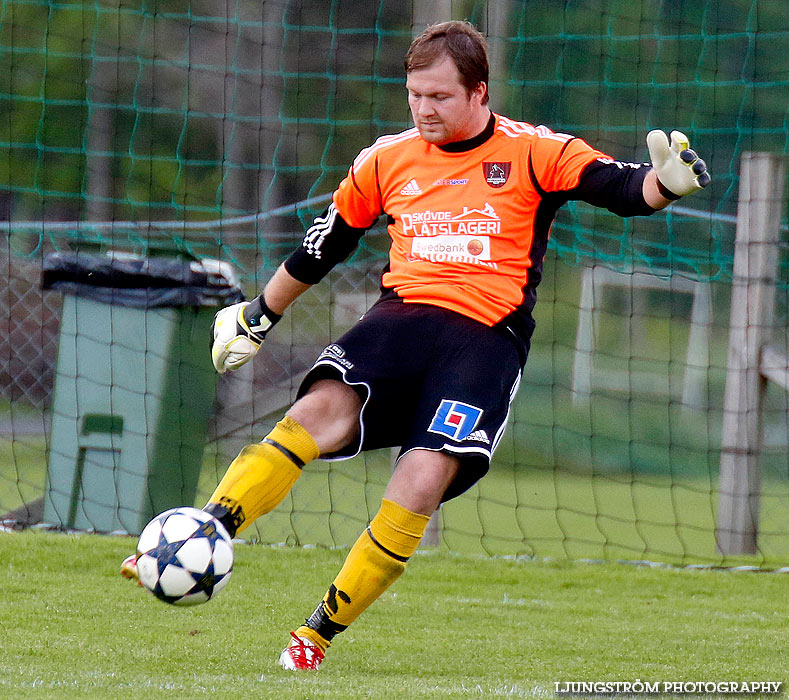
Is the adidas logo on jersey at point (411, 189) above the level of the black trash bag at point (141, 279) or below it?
above

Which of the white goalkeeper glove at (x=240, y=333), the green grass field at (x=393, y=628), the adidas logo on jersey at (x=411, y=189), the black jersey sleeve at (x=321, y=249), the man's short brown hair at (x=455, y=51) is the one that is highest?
the man's short brown hair at (x=455, y=51)

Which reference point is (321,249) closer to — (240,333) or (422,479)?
(240,333)

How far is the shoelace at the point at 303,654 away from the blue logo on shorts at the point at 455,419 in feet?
2.42

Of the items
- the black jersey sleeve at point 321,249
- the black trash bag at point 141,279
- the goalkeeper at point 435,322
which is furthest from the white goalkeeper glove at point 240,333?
the black trash bag at point 141,279

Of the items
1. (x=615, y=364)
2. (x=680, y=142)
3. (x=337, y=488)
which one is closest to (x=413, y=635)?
(x=680, y=142)

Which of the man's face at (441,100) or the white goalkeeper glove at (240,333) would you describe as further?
the white goalkeeper glove at (240,333)

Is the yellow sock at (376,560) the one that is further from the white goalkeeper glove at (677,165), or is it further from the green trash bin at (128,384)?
the green trash bin at (128,384)

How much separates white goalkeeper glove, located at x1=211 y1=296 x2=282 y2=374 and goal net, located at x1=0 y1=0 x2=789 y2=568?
2.46 metres

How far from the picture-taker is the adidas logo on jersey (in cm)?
407

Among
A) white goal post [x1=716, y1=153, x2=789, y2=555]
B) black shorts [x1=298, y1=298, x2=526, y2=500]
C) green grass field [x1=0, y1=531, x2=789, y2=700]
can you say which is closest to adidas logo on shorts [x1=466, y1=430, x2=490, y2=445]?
black shorts [x1=298, y1=298, x2=526, y2=500]

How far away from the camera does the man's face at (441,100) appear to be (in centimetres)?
389

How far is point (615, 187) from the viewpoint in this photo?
382cm

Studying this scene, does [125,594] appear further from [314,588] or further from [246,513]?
[246,513]

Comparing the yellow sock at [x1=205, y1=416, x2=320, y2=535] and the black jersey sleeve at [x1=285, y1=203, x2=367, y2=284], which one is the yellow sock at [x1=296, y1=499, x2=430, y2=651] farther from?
the black jersey sleeve at [x1=285, y1=203, x2=367, y2=284]
